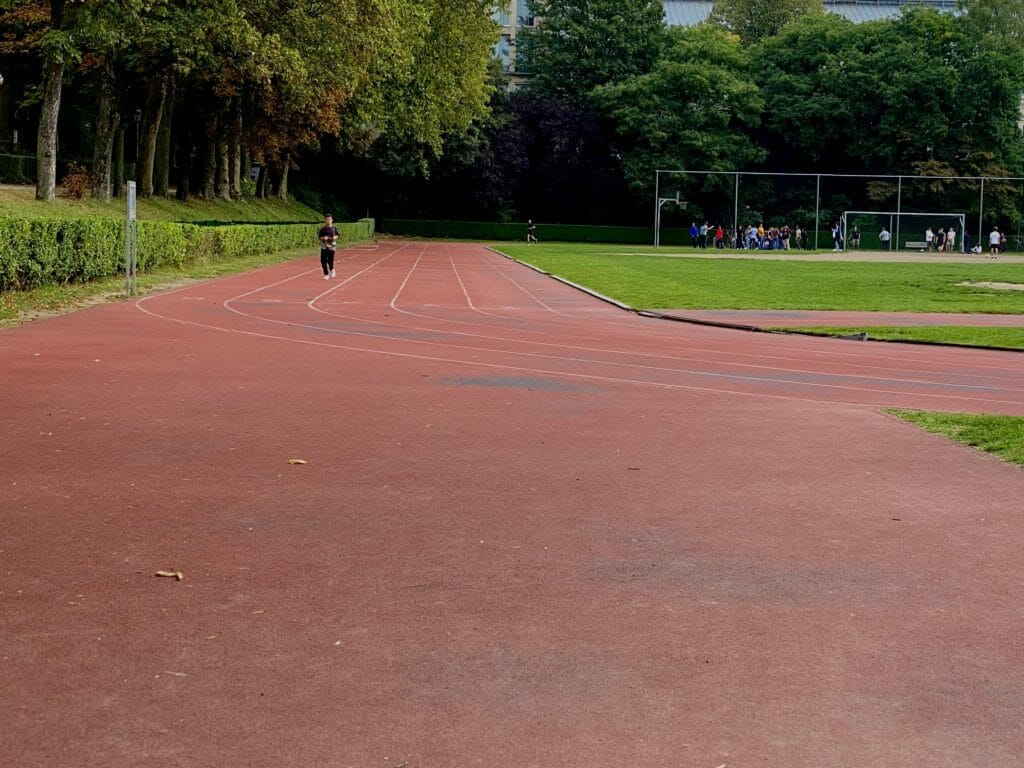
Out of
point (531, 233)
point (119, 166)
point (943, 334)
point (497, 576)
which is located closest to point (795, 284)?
point (943, 334)

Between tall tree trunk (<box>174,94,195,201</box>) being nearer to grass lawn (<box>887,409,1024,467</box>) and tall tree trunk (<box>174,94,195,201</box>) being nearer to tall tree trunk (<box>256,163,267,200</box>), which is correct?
tall tree trunk (<box>256,163,267,200</box>)

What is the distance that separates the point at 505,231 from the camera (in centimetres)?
8556

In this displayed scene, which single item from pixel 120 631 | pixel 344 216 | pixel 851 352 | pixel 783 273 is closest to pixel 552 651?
pixel 120 631

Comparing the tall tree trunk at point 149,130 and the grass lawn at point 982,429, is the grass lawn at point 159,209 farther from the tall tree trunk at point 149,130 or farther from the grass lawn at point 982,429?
the grass lawn at point 982,429

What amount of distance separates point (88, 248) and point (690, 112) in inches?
2406

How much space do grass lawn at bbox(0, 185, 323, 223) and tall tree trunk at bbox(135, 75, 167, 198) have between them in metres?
0.65

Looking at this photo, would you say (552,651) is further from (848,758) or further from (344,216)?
(344,216)

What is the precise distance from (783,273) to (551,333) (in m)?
22.0

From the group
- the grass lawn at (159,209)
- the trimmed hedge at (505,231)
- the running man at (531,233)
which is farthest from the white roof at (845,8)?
the grass lawn at (159,209)

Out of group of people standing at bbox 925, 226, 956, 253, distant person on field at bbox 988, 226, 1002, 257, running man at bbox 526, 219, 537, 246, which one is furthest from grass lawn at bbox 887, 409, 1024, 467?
running man at bbox 526, 219, 537, 246

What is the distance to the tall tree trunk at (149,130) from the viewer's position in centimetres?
4172

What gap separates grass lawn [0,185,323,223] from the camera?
30000mm

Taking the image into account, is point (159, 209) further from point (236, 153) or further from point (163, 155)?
point (236, 153)

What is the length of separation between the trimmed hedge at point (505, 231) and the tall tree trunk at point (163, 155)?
3414cm
